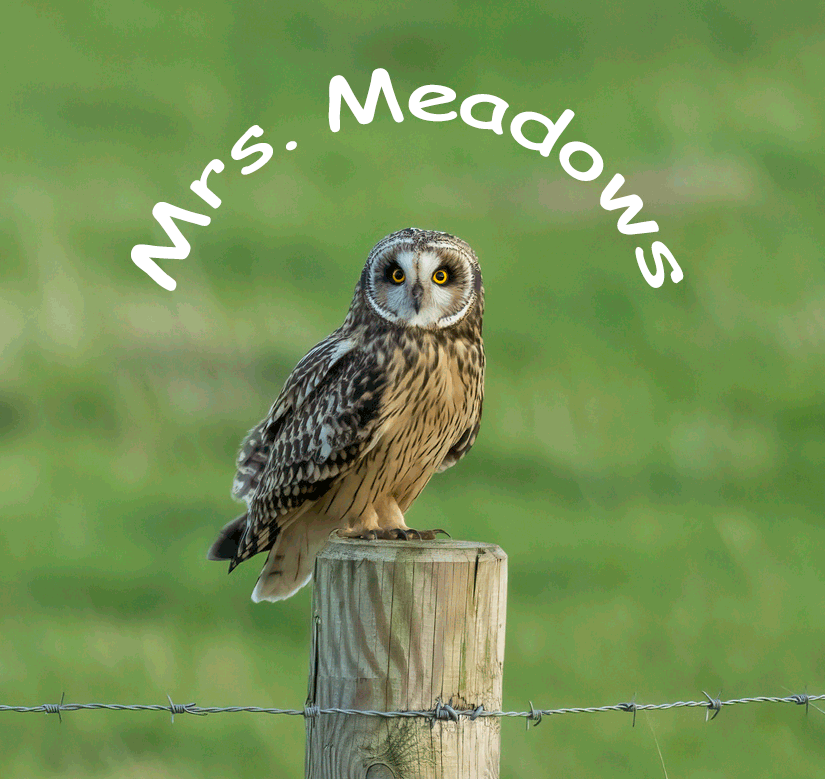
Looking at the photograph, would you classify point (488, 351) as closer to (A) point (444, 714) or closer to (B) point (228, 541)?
(B) point (228, 541)

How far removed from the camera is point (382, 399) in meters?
2.97

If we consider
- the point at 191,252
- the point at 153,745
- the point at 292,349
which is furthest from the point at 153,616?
the point at 191,252

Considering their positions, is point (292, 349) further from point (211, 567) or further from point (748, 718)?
point (748, 718)

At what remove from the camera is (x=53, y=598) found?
6.38 metres

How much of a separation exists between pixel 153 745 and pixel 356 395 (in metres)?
3.60

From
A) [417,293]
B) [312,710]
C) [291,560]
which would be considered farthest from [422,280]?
[312,710]

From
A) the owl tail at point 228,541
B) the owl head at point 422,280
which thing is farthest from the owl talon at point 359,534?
the owl head at point 422,280

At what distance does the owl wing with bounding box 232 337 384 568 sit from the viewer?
2973 mm

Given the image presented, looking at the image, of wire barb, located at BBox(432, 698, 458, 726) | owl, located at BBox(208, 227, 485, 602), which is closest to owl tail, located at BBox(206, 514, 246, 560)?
owl, located at BBox(208, 227, 485, 602)

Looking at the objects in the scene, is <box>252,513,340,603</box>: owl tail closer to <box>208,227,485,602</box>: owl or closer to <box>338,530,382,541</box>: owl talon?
<box>208,227,485,602</box>: owl

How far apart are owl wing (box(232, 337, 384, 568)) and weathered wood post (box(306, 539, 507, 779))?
3.32ft

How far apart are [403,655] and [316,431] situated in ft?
3.88

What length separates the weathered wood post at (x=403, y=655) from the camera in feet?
6.37

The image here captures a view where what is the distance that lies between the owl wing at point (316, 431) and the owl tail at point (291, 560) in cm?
16
